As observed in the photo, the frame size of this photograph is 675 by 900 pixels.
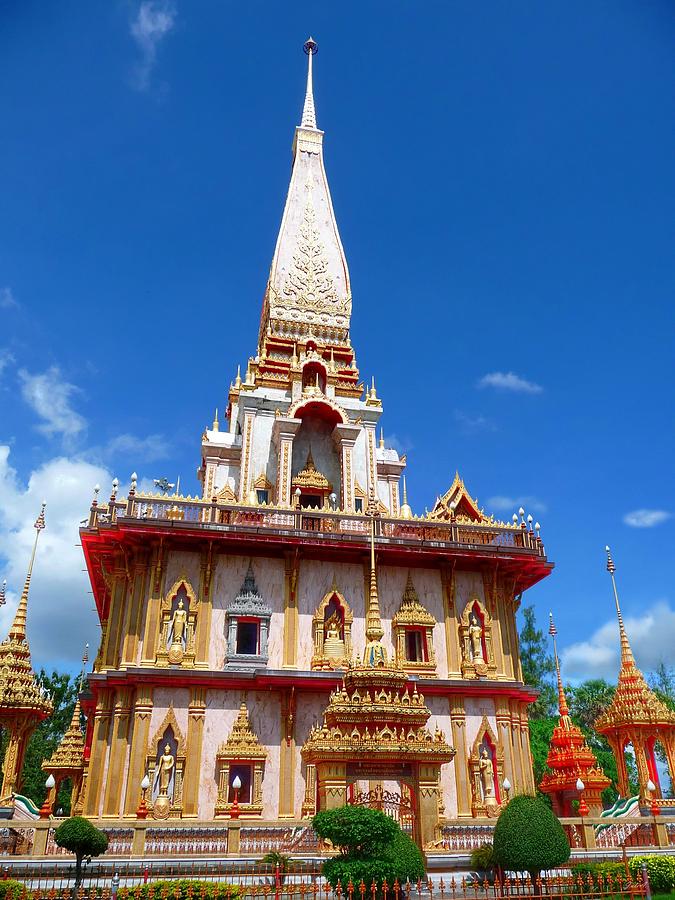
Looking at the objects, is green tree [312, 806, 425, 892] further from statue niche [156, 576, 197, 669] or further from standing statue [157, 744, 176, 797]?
statue niche [156, 576, 197, 669]

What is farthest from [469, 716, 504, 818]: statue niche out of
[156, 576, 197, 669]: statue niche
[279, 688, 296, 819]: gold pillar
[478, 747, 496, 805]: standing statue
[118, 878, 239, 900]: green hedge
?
[118, 878, 239, 900]: green hedge

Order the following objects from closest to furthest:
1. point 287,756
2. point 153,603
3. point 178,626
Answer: point 287,756 < point 178,626 < point 153,603

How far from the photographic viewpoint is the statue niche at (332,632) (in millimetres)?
22578

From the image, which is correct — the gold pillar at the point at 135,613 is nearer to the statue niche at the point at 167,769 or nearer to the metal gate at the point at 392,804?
the statue niche at the point at 167,769

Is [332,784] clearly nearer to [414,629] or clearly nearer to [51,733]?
[414,629]

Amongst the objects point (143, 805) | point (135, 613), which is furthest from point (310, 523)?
point (143, 805)

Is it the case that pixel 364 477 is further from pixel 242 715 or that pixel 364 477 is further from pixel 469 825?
pixel 469 825

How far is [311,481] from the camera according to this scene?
29.0 m

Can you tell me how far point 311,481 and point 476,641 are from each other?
885 cm

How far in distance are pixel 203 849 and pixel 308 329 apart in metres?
23.1

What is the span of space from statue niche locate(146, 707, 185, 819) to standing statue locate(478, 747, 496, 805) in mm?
8701

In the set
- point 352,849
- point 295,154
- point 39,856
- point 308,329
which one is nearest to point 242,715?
point 39,856

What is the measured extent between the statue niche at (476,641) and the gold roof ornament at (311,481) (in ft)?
24.2

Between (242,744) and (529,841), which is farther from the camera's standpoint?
(242,744)
